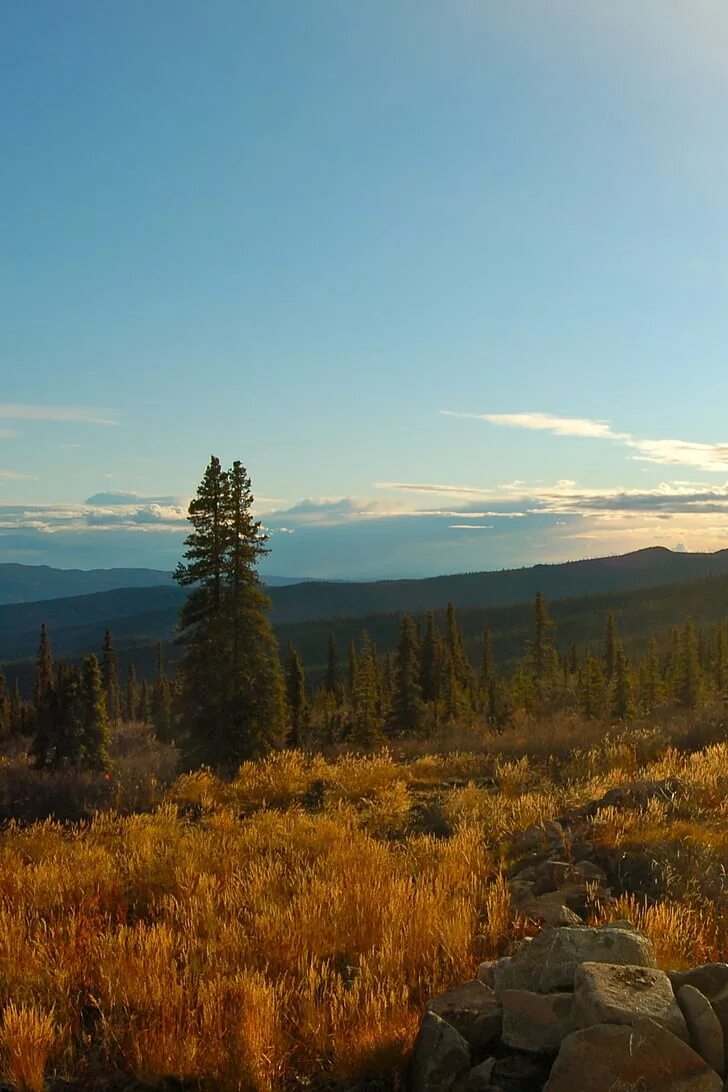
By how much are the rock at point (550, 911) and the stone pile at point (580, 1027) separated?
4.61 ft

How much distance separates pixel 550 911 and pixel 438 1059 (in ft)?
8.77

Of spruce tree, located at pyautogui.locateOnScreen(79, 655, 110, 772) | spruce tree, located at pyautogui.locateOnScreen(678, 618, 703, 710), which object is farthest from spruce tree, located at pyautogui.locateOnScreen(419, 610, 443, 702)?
spruce tree, located at pyautogui.locateOnScreen(79, 655, 110, 772)

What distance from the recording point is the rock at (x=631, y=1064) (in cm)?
318

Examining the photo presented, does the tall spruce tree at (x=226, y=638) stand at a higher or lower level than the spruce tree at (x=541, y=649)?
higher

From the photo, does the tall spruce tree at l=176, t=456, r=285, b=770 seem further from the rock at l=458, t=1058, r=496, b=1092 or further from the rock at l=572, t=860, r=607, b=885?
the rock at l=458, t=1058, r=496, b=1092

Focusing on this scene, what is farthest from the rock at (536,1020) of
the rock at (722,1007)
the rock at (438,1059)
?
the rock at (722,1007)

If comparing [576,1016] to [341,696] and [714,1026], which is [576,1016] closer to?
[714,1026]

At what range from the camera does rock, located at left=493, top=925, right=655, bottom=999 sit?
4.12m

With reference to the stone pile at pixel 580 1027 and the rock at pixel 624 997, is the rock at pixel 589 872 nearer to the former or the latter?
the stone pile at pixel 580 1027

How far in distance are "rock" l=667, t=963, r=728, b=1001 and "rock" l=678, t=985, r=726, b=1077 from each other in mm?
237

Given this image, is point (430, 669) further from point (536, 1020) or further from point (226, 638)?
point (536, 1020)

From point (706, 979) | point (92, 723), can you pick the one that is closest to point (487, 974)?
point (706, 979)

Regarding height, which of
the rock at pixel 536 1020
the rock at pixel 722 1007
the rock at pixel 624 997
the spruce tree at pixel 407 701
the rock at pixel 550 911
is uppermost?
the rock at pixel 624 997

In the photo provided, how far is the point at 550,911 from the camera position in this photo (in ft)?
19.6
